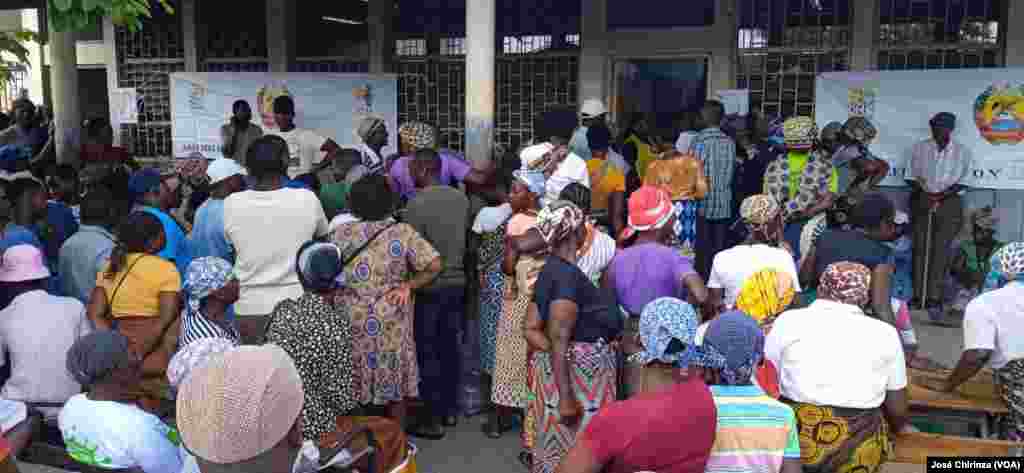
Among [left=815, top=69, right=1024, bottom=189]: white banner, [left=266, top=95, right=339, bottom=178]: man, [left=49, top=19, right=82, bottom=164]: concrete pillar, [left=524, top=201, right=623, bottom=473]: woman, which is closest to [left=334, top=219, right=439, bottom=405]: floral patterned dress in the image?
[left=524, top=201, right=623, bottom=473]: woman

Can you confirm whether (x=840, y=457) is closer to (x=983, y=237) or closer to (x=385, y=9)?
(x=983, y=237)

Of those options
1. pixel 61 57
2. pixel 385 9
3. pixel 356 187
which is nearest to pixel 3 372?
pixel 356 187

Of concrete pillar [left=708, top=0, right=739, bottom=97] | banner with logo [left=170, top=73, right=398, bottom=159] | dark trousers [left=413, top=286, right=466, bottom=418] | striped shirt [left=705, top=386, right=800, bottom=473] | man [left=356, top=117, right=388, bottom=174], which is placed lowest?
dark trousers [left=413, top=286, right=466, bottom=418]

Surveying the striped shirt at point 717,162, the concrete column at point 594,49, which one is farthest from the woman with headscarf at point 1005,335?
the concrete column at point 594,49

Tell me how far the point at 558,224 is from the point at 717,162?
12.5 ft

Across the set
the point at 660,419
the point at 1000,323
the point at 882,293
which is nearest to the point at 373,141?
the point at 882,293

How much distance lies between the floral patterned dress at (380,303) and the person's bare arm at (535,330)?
1.11 m

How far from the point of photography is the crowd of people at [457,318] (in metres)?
2.59

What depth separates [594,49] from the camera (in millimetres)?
9688

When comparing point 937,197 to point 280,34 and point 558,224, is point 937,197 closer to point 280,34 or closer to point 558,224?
point 558,224

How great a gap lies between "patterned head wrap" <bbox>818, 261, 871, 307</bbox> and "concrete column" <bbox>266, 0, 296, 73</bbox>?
862 cm

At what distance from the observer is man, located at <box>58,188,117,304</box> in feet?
15.0

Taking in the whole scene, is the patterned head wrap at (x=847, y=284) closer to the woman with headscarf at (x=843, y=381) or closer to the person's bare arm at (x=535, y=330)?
the woman with headscarf at (x=843, y=381)

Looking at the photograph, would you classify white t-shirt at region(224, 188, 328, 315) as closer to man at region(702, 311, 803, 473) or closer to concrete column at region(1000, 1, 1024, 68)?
man at region(702, 311, 803, 473)
